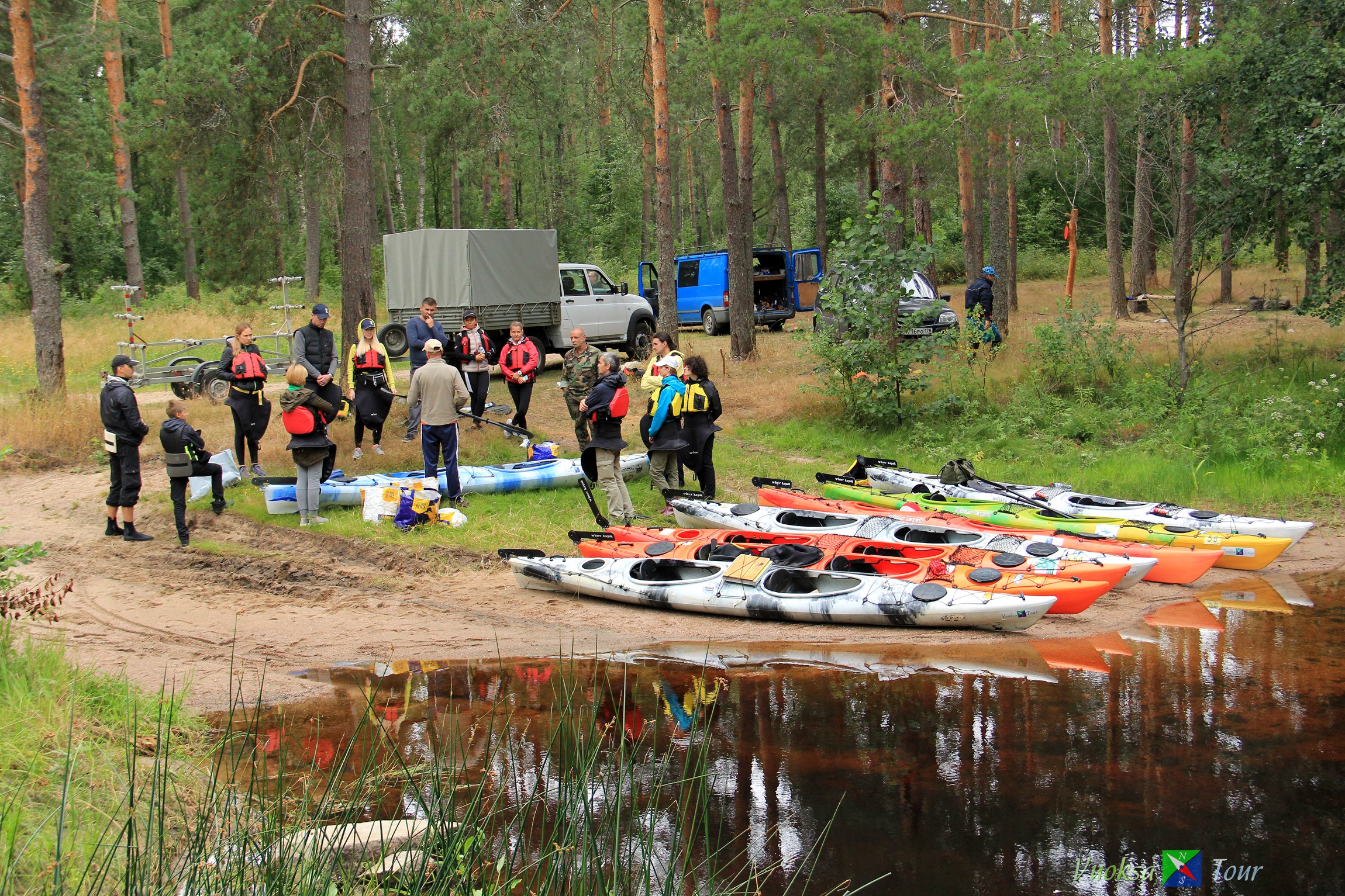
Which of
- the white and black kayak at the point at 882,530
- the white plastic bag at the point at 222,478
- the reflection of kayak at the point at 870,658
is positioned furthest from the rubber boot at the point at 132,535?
the reflection of kayak at the point at 870,658

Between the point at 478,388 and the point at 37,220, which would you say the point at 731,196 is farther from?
the point at 37,220

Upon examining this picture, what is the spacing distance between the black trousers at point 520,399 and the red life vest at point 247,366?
2.94 meters

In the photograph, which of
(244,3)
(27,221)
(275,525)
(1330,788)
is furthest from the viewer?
(244,3)

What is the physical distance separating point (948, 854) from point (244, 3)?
16.2 metres

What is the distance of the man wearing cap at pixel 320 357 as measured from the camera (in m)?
10.0

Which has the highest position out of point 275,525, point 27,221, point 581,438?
point 27,221

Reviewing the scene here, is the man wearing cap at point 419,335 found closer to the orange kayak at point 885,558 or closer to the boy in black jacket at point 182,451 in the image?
the boy in black jacket at point 182,451

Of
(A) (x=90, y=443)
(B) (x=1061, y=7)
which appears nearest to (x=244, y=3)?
(A) (x=90, y=443)

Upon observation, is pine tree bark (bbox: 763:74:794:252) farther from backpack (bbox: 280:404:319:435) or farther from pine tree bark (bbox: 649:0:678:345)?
backpack (bbox: 280:404:319:435)

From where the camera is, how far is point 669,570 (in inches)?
308

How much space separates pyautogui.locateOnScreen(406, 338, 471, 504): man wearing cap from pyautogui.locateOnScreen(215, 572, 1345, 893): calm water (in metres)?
3.34

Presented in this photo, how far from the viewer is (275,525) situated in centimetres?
938

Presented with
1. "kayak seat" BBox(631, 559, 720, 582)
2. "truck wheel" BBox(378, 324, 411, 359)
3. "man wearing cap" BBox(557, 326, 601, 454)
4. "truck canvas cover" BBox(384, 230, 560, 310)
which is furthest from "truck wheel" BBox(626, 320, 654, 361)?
"kayak seat" BBox(631, 559, 720, 582)

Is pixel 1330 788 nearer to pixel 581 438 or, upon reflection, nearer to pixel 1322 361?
pixel 581 438
